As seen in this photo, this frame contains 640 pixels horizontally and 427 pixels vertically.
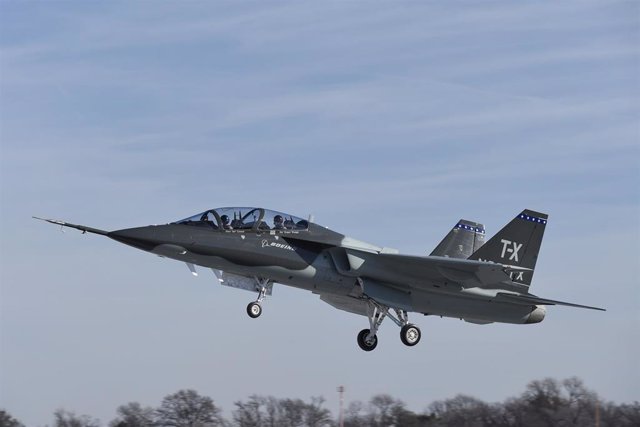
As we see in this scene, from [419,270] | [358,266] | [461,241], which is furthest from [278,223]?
[461,241]

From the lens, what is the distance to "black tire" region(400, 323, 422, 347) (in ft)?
104

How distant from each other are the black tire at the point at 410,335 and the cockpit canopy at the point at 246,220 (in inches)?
155

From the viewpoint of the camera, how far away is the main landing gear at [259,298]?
95.7 ft

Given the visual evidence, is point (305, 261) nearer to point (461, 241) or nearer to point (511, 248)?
point (511, 248)

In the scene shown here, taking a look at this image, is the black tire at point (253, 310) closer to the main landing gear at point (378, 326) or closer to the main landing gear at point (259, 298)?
the main landing gear at point (259, 298)

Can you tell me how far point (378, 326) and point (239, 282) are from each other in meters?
4.15

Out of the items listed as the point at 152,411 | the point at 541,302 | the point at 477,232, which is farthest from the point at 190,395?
the point at 541,302

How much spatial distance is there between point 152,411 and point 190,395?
10.4ft

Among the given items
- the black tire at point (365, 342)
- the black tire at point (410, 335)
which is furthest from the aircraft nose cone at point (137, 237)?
the black tire at point (410, 335)

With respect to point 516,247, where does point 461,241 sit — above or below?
above

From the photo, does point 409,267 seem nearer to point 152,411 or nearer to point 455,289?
point 455,289

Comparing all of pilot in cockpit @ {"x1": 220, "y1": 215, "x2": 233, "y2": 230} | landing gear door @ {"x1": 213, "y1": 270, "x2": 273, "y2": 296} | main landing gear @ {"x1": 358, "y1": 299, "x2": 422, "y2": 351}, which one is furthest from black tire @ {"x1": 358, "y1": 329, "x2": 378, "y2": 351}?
pilot in cockpit @ {"x1": 220, "y1": 215, "x2": 233, "y2": 230}

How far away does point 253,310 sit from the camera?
29.2m

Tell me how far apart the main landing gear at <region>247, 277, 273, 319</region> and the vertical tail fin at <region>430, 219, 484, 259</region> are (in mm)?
6954
